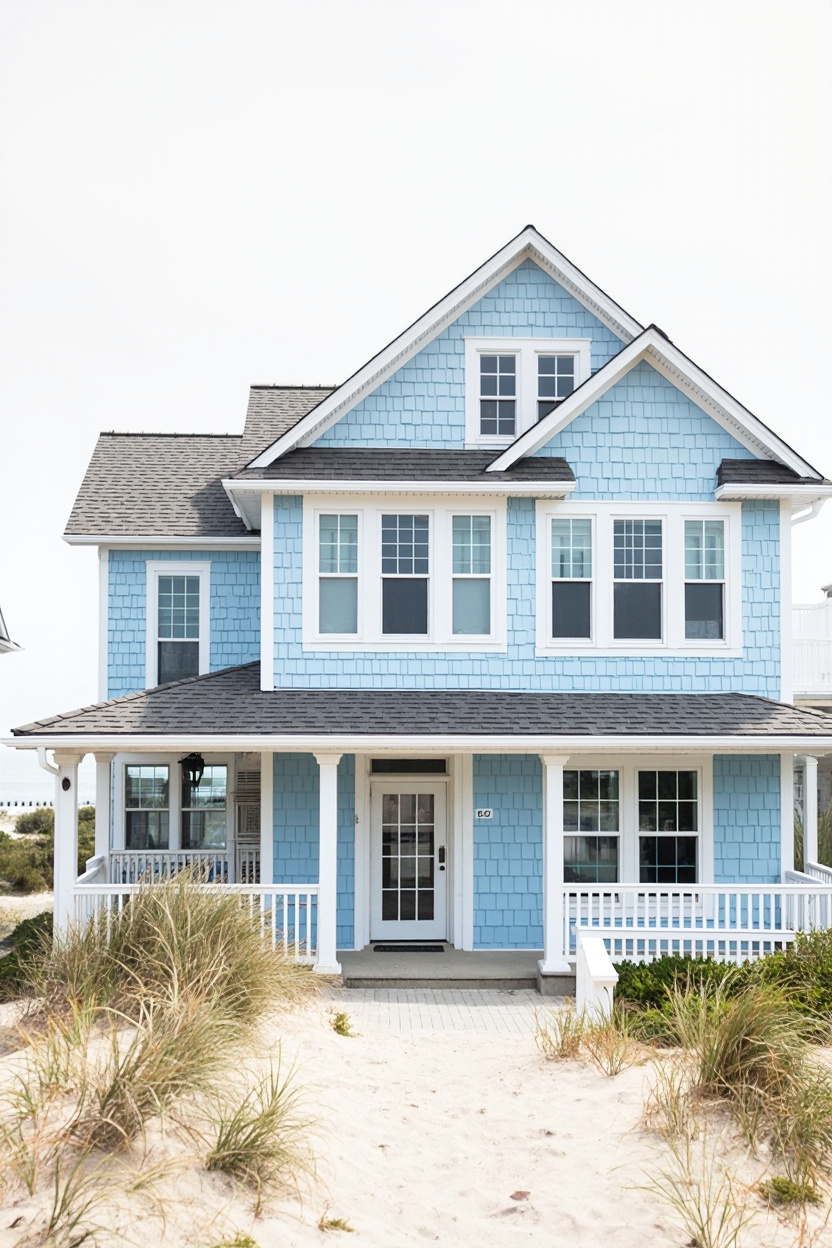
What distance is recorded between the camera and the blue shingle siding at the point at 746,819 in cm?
1462

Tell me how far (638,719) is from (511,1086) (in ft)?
19.2

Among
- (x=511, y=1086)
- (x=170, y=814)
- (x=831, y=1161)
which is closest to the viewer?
(x=831, y=1161)

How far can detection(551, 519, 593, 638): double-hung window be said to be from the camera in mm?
14633

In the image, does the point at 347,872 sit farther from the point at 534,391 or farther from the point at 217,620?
the point at 534,391

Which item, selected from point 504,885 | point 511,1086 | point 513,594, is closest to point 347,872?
point 504,885

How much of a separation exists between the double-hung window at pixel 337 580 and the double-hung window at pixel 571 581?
2670 millimetres

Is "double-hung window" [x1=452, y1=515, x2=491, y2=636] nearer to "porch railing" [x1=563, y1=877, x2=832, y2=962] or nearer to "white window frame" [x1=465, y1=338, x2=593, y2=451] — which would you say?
"white window frame" [x1=465, y1=338, x2=593, y2=451]

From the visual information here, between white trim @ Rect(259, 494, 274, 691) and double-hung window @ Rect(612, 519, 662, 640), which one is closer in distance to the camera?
white trim @ Rect(259, 494, 274, 691)

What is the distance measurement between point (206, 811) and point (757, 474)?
9274 millimetres

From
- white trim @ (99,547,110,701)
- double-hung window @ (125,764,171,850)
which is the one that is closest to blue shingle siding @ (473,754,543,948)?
double-hung window @ (125,764,171,850)

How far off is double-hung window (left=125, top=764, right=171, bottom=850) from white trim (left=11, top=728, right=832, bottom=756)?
11.8 ft

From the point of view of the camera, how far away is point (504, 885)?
1452cm

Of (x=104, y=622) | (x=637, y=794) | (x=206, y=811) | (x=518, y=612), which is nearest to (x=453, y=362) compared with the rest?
(x=518, y=612)

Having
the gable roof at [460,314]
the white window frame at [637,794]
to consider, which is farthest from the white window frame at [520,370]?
the white window frame at [637,794]
